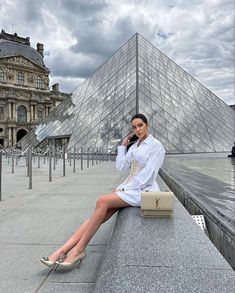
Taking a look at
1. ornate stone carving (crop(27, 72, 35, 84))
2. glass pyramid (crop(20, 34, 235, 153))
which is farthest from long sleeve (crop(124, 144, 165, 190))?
ornate stone carving (crop(27, 72, 35, 84))

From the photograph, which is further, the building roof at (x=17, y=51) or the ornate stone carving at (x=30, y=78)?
the building roof at (x=17, y=51)

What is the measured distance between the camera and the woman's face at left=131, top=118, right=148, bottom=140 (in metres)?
3.43

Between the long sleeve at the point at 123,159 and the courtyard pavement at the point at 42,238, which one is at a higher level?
the long sleeve at the point at 123,159

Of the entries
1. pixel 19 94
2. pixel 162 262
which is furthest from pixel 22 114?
pixel 162 262

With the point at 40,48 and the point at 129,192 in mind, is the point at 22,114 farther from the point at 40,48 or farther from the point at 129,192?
the point at 129,192

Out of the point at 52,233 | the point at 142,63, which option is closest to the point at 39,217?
the point at 52,233

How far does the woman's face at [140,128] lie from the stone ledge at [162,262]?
95cm

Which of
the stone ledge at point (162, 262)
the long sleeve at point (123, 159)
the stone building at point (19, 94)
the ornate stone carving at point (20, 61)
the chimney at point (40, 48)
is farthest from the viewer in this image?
A: the chimney at point (40, 48)

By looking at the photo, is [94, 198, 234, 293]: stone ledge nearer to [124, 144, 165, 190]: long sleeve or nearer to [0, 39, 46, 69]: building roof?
[124, 144, 165, 190]: long sleeve

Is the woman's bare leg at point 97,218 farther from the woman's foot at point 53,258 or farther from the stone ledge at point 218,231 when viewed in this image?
the stone ledge at point 218,231

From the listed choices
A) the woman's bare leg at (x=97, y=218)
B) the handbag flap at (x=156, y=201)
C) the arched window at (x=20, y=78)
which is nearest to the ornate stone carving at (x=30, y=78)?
the arched window at (x=20, y=78)

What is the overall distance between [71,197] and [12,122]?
72160 mm

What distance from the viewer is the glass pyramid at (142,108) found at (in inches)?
945

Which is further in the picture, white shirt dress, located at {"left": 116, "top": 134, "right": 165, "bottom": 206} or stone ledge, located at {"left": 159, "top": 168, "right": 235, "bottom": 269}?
white shirt dress, located at {"left": 116, "top": 134, "right": 165, "bottom": 206}
